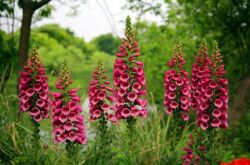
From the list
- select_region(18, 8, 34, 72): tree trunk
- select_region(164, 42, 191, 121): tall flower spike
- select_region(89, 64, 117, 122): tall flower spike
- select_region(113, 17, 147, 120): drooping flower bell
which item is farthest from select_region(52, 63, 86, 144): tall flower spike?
select_region(18, 8, 34, 72): tree trunk

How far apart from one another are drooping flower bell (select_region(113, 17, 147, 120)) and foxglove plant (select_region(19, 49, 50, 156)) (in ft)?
3.14

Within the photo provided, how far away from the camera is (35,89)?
Result: 5.48 meters

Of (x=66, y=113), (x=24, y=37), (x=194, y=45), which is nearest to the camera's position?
(x=66, y=113)

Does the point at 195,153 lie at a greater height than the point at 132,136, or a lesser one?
lesser

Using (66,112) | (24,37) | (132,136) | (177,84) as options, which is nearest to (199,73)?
(177,84)

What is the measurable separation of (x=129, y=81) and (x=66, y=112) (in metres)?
0.78

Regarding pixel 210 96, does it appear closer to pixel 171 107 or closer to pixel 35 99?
pixel 171 107

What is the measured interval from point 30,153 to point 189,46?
9948mm

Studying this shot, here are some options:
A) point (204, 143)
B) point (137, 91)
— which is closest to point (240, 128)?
point (204, 143)

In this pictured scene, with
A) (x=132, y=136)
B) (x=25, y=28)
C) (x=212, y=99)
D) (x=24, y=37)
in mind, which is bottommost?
(x=132, y=136)

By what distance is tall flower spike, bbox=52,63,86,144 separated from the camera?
4883mm

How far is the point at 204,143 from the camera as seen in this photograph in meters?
5.76

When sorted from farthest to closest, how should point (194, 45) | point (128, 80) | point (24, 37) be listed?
point (194, 45) < point (24, 37) < point (128, 80)

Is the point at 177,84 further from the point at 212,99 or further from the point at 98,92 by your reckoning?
the point at 98,92
